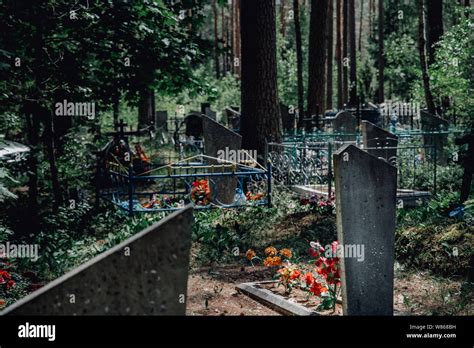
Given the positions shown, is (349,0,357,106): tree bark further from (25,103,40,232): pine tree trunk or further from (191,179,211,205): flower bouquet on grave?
(25,103,40,232): pine tree trunk

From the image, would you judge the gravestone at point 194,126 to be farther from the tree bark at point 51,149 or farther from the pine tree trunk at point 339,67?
the pine tree trunk at point 339,67

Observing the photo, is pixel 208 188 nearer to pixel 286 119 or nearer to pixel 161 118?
pixel 286 119

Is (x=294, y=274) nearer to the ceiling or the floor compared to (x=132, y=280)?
nearer to the floor

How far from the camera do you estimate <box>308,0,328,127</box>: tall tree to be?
2169cm

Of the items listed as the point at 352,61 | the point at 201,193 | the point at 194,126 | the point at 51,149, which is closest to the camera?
the point at 51,149

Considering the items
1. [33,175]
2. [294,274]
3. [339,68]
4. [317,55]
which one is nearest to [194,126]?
[317,55]

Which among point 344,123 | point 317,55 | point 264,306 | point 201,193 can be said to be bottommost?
point 264,306

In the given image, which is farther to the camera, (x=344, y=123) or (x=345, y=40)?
(x=345, y=40)

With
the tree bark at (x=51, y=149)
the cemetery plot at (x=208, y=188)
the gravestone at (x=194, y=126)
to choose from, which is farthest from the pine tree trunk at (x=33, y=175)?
the gravestone at (x=194, y=126)

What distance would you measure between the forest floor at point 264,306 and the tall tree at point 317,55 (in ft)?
43.7

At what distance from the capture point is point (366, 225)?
6.00 m

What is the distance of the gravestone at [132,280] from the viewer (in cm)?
363

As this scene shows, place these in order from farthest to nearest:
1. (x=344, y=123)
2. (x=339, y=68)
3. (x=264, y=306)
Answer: (x=339, y=68), (x=344, y=123), (x=264, y=306)

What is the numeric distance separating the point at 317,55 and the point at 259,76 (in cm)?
882
